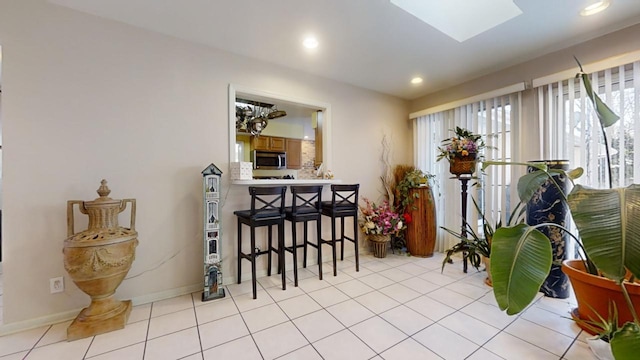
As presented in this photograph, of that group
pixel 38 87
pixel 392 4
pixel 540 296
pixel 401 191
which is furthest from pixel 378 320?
pixel 38 87

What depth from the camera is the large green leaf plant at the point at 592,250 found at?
0.99 metres

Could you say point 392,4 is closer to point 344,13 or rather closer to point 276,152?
point 344,13

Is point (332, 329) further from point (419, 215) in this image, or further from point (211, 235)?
point (419, 215)

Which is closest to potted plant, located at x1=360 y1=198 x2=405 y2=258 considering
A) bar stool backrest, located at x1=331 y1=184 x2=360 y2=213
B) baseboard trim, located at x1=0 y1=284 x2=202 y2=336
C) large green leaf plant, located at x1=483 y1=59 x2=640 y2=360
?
bar stool backrest, located at x1=331 y1=184 x2=360 y2=213

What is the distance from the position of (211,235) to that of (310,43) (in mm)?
2131

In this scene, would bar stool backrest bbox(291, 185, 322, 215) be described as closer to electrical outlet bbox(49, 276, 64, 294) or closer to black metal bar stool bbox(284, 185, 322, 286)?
black metal bar stool bbox(284, 185, 322, 286)

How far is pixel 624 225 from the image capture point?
1.03 meters

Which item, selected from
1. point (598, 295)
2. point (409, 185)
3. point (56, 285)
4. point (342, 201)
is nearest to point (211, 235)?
point (56, 285)

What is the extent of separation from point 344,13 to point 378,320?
252 centimetres

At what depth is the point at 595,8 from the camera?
2.03 m

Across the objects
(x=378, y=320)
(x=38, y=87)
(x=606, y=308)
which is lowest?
(x=378, y=320)

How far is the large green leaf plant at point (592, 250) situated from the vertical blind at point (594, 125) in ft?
5.50

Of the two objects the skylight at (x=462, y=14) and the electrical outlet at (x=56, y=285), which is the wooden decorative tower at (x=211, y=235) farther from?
the skylight at (x=462, y=14)

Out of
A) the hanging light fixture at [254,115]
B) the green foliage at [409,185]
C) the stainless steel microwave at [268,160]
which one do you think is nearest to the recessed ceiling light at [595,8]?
the green foliage at [409,185]
